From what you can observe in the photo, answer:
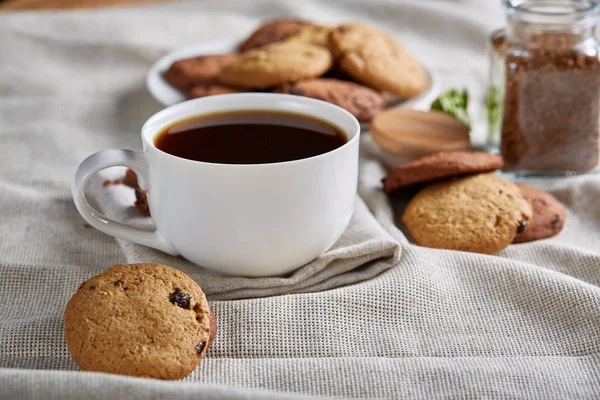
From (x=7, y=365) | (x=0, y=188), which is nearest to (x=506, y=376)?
(x=7, y=365)

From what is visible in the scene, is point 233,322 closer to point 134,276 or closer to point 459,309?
point 134,276

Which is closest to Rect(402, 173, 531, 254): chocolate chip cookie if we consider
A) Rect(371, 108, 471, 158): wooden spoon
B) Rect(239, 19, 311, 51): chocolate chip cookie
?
Rect(371, 108, 471, 158): wooden spoon

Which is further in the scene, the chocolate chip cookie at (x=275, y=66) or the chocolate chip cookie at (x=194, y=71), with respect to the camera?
the chocolate chip cookie at (x=194, y=71)

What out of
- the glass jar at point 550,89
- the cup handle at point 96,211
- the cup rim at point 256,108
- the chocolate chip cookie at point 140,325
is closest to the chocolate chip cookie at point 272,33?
the glass jar at point 550,89

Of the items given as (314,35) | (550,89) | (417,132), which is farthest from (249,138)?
(314,35)

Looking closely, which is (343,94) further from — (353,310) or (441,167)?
(353,310)

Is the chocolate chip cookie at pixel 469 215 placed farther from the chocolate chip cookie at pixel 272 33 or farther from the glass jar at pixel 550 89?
the chocolate chip cookie at pixel 272 33
